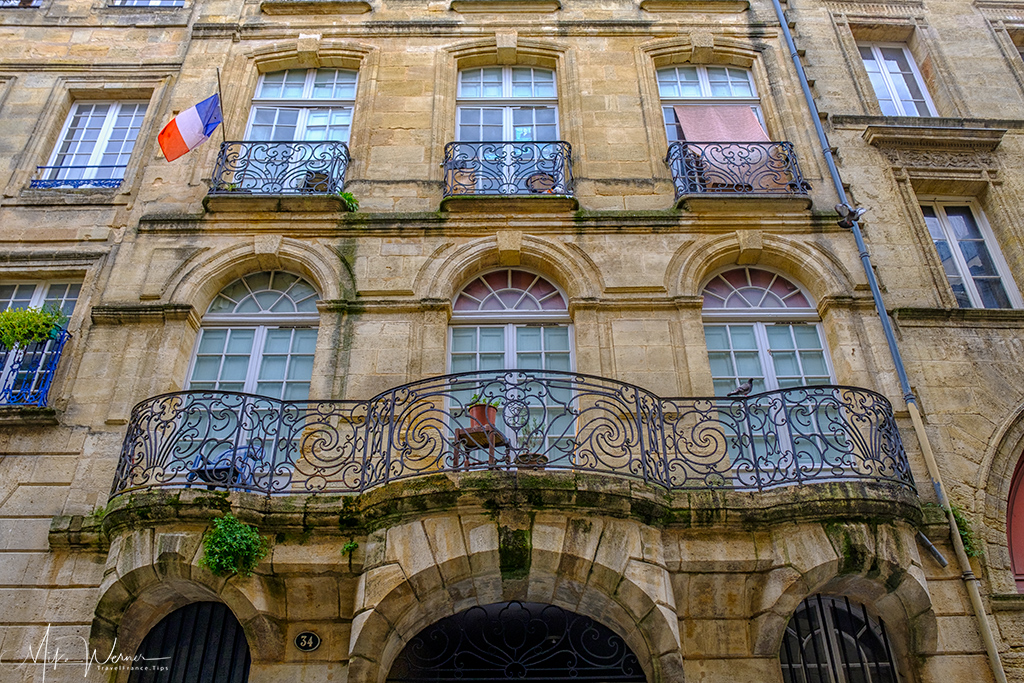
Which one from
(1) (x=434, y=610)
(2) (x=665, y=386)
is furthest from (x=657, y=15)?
(1) (x=434, y=610)

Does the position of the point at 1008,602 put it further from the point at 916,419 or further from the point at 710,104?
the point at 710,104

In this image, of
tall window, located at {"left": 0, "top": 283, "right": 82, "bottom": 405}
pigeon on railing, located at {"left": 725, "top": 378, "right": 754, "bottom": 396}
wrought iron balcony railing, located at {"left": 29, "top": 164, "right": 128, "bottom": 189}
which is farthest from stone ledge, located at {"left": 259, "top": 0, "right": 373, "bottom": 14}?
pigeon on railing, located at {"left": 725, "top": 378, "right": 754, "bottom": 396}

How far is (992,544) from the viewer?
Result: 6434mm

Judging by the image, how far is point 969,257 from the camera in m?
8.53

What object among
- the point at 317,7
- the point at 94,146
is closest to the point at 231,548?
the point at 94,146

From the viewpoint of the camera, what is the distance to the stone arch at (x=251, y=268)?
25.5ft

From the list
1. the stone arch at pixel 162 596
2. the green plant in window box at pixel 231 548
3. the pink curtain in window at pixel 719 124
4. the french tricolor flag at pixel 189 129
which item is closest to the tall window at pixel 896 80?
the pink curtain in window at pixel 719 124

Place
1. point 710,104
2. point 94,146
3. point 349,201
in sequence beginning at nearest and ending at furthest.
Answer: point 349,201 < point 94,146 < point 710,104

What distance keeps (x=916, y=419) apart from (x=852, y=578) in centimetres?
174

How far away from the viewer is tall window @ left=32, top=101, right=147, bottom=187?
8984 mm

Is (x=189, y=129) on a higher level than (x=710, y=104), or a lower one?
lower

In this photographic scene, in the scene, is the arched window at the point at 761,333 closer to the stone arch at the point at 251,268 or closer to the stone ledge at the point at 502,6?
the stone arch at the point at 251,268

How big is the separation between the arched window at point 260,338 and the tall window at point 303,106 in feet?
6.75

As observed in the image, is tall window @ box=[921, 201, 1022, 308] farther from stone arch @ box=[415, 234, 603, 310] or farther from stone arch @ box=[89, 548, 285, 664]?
stone arch @ box=[89, 548, 285, 664]
